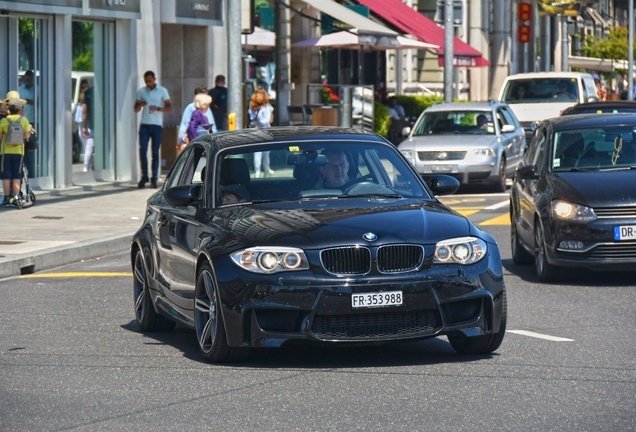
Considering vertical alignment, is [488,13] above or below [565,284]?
above

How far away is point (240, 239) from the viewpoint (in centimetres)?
665

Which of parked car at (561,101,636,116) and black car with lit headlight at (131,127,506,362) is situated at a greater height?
parked car at (561,101,636,116)

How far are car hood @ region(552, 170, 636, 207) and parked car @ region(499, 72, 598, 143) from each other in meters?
15.7

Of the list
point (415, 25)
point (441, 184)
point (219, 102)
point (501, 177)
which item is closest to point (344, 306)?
point (441, 184)

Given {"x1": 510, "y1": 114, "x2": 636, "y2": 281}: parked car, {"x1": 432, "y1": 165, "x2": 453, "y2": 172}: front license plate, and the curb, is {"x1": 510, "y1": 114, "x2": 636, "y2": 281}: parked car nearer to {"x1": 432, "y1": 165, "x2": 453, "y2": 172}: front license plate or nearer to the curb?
the curb

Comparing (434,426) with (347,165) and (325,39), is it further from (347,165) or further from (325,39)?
(325,39)

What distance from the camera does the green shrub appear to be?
30.2 metres

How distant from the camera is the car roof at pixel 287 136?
25.7ft

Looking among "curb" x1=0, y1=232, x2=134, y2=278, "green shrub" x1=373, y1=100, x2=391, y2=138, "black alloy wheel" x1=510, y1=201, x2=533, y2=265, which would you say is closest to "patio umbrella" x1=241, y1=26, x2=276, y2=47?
"green shrub" x1=373, y1=100, x2=391, y2=138

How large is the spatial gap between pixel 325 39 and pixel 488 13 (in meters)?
29.2

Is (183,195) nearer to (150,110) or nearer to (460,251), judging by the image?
(460,251)

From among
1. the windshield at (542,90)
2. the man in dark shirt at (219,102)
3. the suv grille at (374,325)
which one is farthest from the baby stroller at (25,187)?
the windshield at (542,90)

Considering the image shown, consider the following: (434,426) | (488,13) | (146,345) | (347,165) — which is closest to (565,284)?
(347,165)

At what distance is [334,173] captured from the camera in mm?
7625
